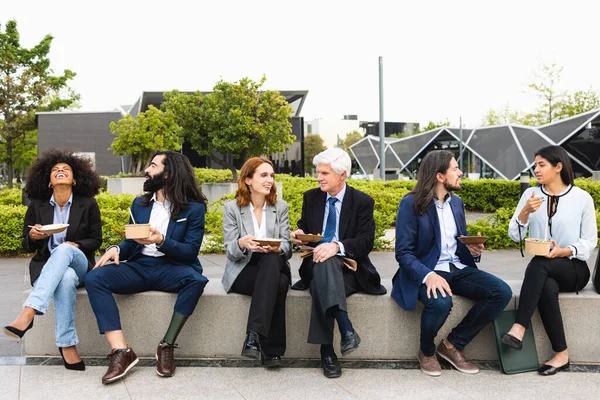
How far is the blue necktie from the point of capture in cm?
429

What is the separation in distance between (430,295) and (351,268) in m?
0.60

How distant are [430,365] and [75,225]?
285cm

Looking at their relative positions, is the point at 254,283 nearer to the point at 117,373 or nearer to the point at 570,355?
the point at 117,373

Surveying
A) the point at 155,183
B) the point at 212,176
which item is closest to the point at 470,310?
the point at 155,183

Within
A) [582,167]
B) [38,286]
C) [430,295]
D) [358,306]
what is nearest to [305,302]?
[358,306]

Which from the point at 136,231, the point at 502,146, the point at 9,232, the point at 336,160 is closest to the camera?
the point at 136,231

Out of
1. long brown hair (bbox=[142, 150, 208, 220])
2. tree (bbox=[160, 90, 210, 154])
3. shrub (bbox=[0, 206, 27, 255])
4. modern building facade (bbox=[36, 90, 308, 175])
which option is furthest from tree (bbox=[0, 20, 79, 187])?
long brown hair (bbox=[142, 150, 208, 220])

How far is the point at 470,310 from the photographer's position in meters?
3.99

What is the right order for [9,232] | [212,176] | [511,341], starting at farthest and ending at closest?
[212,176]
[9,232]
[511,341]

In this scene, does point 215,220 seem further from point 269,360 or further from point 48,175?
point 269,360

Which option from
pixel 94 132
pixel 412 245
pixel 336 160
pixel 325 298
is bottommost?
pixel 325 298

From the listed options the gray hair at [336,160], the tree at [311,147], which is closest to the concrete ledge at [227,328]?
the gray hair at [336,160]

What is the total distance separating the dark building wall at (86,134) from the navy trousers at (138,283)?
105 feet

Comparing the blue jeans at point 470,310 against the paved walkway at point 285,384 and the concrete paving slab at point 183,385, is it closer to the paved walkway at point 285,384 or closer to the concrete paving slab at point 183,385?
the paved walkway at point 285,384
